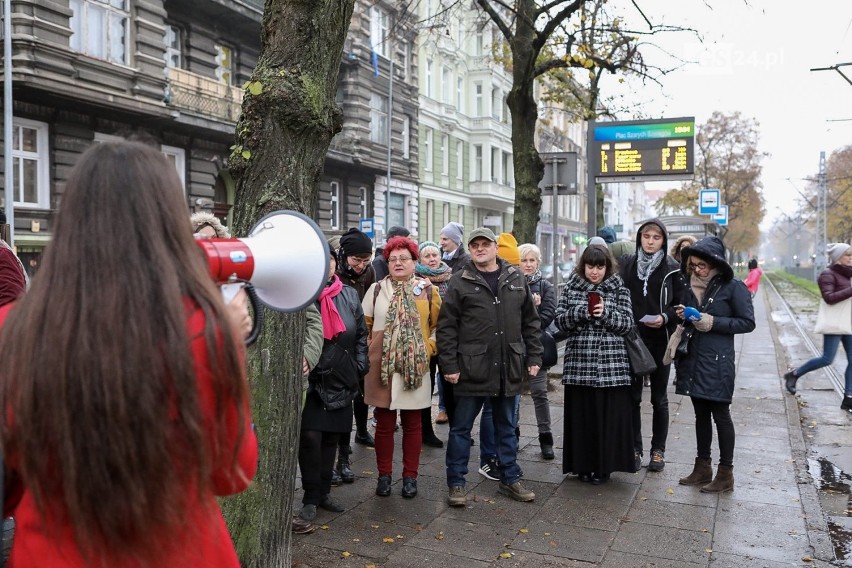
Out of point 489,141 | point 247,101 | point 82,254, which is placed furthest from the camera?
point 489,141

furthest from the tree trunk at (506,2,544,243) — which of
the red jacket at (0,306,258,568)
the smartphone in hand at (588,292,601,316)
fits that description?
the red jacket at (0,306,258,568)

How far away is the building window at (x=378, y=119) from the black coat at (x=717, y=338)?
27.0 m

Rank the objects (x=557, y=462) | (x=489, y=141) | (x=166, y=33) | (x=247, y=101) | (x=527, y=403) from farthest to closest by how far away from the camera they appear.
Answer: (x=489, y=141), (x=166, y=33), (x=527, y=403), (x=557, y=462), (x=247, y=101)

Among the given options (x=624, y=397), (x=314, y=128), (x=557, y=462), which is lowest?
(x=557, y=462)

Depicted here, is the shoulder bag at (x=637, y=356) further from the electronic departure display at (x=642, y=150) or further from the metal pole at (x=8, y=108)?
the metal pole at (x=8, y=108)

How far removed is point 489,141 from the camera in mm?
43031

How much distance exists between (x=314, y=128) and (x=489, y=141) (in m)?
40.3

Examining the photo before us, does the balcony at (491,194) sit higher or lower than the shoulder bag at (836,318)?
higher

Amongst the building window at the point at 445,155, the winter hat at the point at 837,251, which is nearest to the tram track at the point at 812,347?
the winter hat at the point at 837,251

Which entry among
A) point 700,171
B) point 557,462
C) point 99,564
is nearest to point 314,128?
point 99,564

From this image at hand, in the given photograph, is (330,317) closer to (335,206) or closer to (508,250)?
(508,250)

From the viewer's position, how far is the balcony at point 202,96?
20.0m

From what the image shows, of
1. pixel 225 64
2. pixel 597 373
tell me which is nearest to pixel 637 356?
pixel 597 373

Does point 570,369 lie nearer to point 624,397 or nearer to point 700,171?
point 624,397
